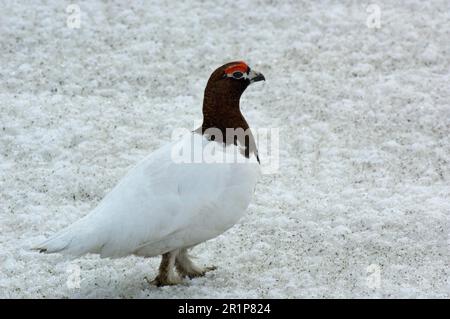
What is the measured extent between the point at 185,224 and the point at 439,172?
393cm

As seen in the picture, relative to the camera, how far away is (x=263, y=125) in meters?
9.49

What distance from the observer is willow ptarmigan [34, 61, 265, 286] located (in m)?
5.32

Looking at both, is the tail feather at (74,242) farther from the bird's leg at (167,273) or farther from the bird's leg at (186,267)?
the bird's leg at (186,267)

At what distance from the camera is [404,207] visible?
295 inches

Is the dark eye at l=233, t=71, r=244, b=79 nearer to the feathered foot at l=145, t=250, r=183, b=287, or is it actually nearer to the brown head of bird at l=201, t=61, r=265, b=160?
the brown head of bird at l=201, t=61, r=265, b=160

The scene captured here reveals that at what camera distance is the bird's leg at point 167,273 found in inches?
228

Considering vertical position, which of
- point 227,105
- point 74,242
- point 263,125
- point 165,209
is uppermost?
point 227,105

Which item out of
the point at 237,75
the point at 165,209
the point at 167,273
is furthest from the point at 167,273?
the point at 237,75

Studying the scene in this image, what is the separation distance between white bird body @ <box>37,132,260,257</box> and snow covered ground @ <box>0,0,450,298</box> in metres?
0.60

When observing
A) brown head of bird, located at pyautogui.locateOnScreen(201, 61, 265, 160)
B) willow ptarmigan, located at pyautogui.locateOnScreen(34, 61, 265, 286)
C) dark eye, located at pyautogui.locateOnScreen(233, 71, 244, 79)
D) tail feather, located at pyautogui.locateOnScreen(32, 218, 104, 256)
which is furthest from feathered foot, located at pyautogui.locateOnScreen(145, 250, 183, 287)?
dark eye, located at pyautogui.locateOnScreen(233, 71, 244, 79)

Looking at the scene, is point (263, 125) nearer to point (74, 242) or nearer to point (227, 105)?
point (227, 105)

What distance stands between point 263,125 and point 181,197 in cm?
418
